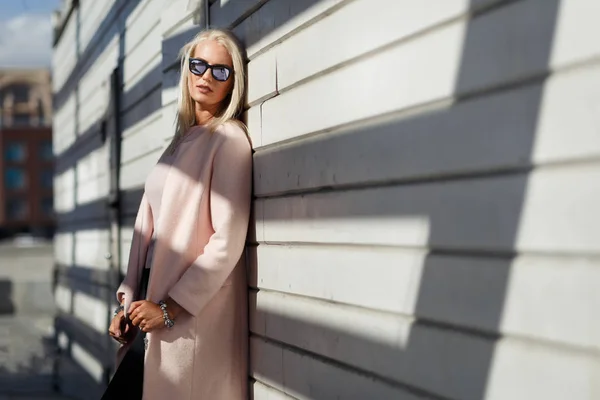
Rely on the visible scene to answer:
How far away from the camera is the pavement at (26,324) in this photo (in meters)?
6.85

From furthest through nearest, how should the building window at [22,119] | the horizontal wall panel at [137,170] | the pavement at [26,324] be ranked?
the building window at [22,119] < the pavement at [26,324] < the horizontal wall panel at [137,170]

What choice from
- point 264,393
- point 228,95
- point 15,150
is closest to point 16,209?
point 15,150

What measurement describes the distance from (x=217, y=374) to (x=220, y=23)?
136 cm

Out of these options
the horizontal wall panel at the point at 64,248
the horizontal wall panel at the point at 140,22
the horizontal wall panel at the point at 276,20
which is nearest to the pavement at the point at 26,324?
the horizontal wall panel at the point at 64,248

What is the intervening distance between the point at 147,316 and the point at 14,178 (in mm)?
61533

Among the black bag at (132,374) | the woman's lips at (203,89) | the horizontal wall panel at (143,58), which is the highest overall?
the horizontal wall panel at (143,58)

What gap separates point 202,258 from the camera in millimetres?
2680

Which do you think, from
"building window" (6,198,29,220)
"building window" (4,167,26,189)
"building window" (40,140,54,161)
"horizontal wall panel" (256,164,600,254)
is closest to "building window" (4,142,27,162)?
"building window" (4,167,26,189)

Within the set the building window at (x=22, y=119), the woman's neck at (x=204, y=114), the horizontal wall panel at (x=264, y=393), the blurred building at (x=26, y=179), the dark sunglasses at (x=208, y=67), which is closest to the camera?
the horizontal wall panel at (x=264, y=393)

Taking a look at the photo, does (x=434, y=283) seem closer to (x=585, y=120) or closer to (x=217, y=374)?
(x=585, y=120)

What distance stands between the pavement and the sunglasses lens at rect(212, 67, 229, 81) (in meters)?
4.17

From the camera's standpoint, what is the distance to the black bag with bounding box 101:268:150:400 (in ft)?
9.89

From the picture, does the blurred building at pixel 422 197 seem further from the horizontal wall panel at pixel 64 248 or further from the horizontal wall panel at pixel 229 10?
the horizontal wall panel at pixel 64 248

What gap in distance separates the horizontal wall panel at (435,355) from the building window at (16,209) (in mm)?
62388
